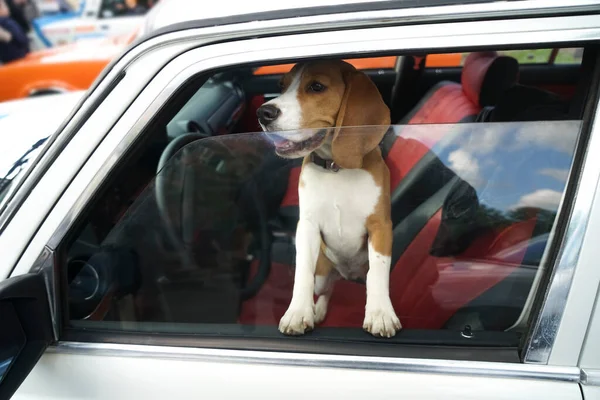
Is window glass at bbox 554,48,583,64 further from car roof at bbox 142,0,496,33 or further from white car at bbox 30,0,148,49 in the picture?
white car at bbox 30,0,148,49

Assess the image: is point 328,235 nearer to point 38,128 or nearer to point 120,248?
point 120,248

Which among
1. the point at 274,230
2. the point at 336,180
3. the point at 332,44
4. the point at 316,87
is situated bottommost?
the point at 274,230

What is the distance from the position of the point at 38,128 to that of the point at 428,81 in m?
1.44

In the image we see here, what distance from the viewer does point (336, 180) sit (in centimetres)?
139

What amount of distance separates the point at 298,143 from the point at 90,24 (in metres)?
6.65

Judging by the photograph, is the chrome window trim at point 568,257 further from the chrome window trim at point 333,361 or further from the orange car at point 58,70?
the orange car at point 58,70

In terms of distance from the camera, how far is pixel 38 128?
1.81 meters

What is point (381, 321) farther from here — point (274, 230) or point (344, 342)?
point (274, 230)

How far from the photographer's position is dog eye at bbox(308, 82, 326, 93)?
4.30 ft

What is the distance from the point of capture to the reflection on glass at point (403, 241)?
126cm

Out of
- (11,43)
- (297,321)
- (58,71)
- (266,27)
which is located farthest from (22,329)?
(11,43)

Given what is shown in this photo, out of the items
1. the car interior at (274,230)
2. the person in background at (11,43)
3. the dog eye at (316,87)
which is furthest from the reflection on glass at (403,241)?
the person in background at (11,43)

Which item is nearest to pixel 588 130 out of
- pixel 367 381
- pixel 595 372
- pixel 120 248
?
pixel 595 372

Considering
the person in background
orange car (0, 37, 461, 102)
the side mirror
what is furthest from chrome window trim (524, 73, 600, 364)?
the person in background
